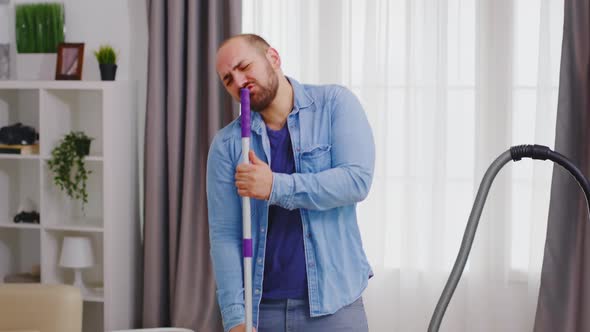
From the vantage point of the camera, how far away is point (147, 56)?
384cm

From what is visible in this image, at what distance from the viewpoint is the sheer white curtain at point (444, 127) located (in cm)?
347

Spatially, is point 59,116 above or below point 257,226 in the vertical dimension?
above

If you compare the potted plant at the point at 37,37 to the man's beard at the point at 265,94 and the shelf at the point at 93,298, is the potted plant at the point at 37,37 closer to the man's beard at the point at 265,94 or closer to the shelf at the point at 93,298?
the shelf at the point at 93,298

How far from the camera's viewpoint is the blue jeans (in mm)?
2012

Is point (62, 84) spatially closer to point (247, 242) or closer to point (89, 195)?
point (89, 195)

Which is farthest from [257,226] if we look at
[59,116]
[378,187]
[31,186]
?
[31,186]

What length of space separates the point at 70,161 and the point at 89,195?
37 centimetres

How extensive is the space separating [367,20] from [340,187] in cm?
177

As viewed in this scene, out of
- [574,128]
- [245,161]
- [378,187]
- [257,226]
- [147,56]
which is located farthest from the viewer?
[147,56]

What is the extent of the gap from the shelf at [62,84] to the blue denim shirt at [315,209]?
5.51ft

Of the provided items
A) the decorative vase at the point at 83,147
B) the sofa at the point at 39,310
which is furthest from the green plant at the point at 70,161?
the sofa at the point at 39,310

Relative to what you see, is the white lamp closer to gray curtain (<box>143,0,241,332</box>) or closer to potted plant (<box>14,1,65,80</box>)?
gray curtain (<box>143,0,241,332</box>)

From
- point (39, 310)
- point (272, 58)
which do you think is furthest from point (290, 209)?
point (39, 310)

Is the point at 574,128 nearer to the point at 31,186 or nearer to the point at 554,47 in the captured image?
the point at 554,47
